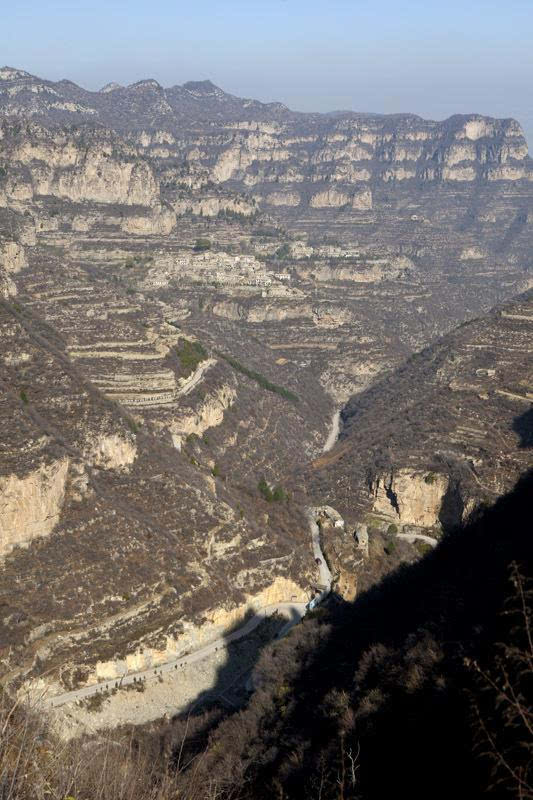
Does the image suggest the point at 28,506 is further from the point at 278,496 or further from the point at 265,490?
the point at 265,490

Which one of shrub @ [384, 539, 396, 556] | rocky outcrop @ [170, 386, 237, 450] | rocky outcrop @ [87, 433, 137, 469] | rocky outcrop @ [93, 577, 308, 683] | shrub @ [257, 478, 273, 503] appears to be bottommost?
shrub @ [384, 539, 396, 556]

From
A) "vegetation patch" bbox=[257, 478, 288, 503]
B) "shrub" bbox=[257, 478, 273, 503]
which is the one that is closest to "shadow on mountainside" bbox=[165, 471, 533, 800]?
"vegetation patch" bbox=[257, 478, 288, 503]

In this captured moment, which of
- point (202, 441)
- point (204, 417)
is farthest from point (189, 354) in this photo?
point (202, 441)

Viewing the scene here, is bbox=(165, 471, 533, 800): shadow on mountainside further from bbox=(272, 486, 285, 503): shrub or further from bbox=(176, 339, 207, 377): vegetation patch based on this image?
bbox=(176, 339, 207, 377): vegetation patch

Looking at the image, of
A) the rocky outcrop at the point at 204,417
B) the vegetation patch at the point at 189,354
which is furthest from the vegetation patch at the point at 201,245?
the rocky outcrop at the point at 204,417

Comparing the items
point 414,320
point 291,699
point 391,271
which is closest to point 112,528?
point 291,699

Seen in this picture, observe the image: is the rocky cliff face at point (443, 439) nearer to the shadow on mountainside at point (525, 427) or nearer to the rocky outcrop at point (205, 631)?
the shadow on mountainside at point (525, 427)

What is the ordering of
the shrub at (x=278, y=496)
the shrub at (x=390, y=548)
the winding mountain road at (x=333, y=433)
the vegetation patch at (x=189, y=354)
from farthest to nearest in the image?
the winding mountain road at (x=333, y=433)
the vegetation patch at (x=189, y=354)
the shrub at (x=278, y=496)
the shrub at (x=390, y=548)

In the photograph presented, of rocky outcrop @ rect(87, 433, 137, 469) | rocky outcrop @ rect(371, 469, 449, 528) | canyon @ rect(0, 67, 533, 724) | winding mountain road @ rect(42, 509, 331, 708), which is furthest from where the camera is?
rocky outcrop @ rect(371, 469, 449, 528)
